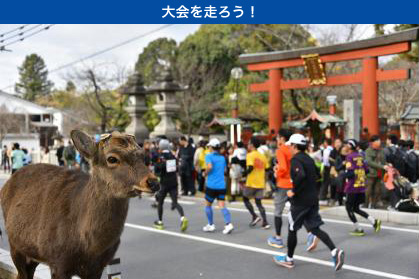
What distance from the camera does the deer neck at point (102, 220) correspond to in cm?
344

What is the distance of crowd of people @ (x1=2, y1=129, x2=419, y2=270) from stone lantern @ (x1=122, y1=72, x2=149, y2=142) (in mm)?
8845

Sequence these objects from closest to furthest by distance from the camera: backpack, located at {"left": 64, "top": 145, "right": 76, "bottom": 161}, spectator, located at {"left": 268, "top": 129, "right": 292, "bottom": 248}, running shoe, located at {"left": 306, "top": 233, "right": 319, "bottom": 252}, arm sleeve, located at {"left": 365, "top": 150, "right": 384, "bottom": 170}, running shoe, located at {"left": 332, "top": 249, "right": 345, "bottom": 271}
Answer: running shoe, located at {"left": 332, "top": 249, "right": 345, "bottom": 271} < running shoe, located at {"left": 306, "top": 233, "right": 319, "bottom": 252} < spectator, located at {"left": 268, "top": 129, "right": 292, "bottom": 248} < arm sleeve, located at {"left": 365, "top": 150, "right": 384, "bottom": 170} < backpack, located at {"left": 64, "top": 145, "right": 76, "bottom": 161}

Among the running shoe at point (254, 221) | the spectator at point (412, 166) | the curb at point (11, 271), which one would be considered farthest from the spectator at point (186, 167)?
the curb at point (11, 271)

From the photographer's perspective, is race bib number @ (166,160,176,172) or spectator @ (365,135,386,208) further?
spectator @ (365,135,386,208)

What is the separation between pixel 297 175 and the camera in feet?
21.3

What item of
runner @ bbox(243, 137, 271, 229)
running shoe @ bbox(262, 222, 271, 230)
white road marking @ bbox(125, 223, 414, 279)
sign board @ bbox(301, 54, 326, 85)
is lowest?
white road marking @ bbox(125, 223, 414, 279)

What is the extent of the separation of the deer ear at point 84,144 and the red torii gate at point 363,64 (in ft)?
51.9

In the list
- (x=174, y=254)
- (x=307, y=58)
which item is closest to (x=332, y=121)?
(x=307, y=58)

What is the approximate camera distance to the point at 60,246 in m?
3.59

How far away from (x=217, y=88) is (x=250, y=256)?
2894 centimetres

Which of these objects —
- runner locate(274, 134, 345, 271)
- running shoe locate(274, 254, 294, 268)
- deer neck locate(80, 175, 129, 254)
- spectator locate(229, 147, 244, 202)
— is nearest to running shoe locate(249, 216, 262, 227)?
spectator locate(229, 147, 244, 202)

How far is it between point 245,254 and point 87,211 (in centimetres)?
433

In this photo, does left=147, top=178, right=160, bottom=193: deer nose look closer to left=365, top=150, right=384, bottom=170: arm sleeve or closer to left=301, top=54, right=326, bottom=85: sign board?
left=365, top=150, right=384, bottom=170: arm sleeve

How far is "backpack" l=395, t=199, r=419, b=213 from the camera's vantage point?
9954mm
